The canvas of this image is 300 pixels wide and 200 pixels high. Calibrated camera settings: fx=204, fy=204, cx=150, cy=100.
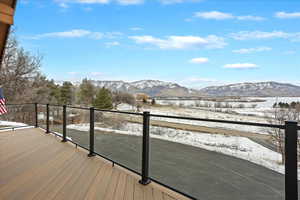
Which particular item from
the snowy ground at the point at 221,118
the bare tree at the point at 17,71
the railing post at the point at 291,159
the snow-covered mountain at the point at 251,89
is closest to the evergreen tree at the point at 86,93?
the snowy ground at the point at 221,118

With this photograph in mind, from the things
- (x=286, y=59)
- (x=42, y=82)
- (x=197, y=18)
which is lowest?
(x=42, y=82)

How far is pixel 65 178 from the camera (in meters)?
2.76

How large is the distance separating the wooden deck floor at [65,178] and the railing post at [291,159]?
1114 mm

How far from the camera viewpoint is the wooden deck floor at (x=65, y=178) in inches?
90.0

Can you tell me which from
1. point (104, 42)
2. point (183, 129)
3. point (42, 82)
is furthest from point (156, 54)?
point (183, 129)

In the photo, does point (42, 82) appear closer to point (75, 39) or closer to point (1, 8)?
point (75, 39)

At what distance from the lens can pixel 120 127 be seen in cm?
612

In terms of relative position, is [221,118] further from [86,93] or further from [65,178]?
[86,93]

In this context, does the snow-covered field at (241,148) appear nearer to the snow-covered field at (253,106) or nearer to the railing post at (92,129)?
the railing post at (92,129)

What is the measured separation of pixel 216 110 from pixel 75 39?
1659 centimetres

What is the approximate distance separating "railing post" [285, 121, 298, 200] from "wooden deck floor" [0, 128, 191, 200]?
111cm

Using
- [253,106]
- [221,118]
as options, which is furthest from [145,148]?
[253,106]

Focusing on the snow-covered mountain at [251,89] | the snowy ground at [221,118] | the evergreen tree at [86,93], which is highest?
the snow-covered mountain at [251,89]

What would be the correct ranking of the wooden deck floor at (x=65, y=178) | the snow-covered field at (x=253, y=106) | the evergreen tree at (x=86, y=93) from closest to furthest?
1. the wooden deck floor at (x=65, y=178)
2. the snow-covered field at (x=253, y=106)
3. the evergreen tree at (x=86, y=93)
